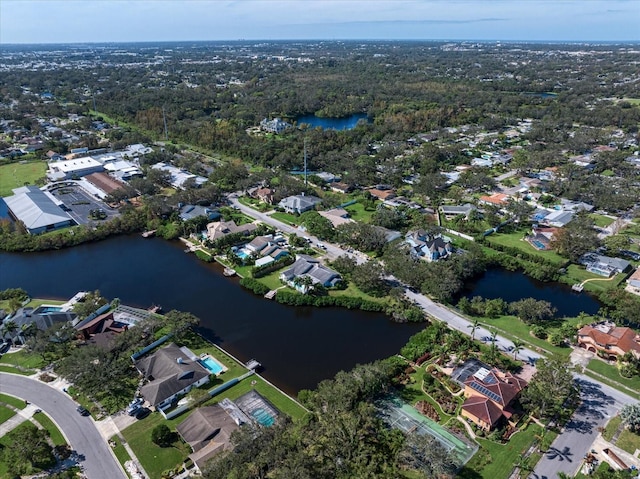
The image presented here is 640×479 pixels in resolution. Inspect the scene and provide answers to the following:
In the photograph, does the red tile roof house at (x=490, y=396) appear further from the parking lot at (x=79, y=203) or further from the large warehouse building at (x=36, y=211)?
the large warehouse building at (x=36, y=211)

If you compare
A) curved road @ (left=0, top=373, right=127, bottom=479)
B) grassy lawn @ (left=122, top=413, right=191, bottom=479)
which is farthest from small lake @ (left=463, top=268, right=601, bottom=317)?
curved road @ (left=0, top=373, right=127, bottom=479)

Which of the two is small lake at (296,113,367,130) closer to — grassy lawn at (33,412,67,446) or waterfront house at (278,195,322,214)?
waterfront house at (278,195,322,214)

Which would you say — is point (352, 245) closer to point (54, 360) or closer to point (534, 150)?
point (54, 360)

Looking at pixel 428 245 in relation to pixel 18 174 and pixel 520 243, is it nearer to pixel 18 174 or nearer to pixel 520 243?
pixel 520 243

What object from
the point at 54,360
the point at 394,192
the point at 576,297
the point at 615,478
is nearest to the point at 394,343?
the point at 615,478

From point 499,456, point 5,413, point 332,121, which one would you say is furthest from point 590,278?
point 332,121

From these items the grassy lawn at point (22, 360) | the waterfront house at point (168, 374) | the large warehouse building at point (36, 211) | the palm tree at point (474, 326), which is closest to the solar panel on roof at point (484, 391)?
the palm tree at point (474, 326)
